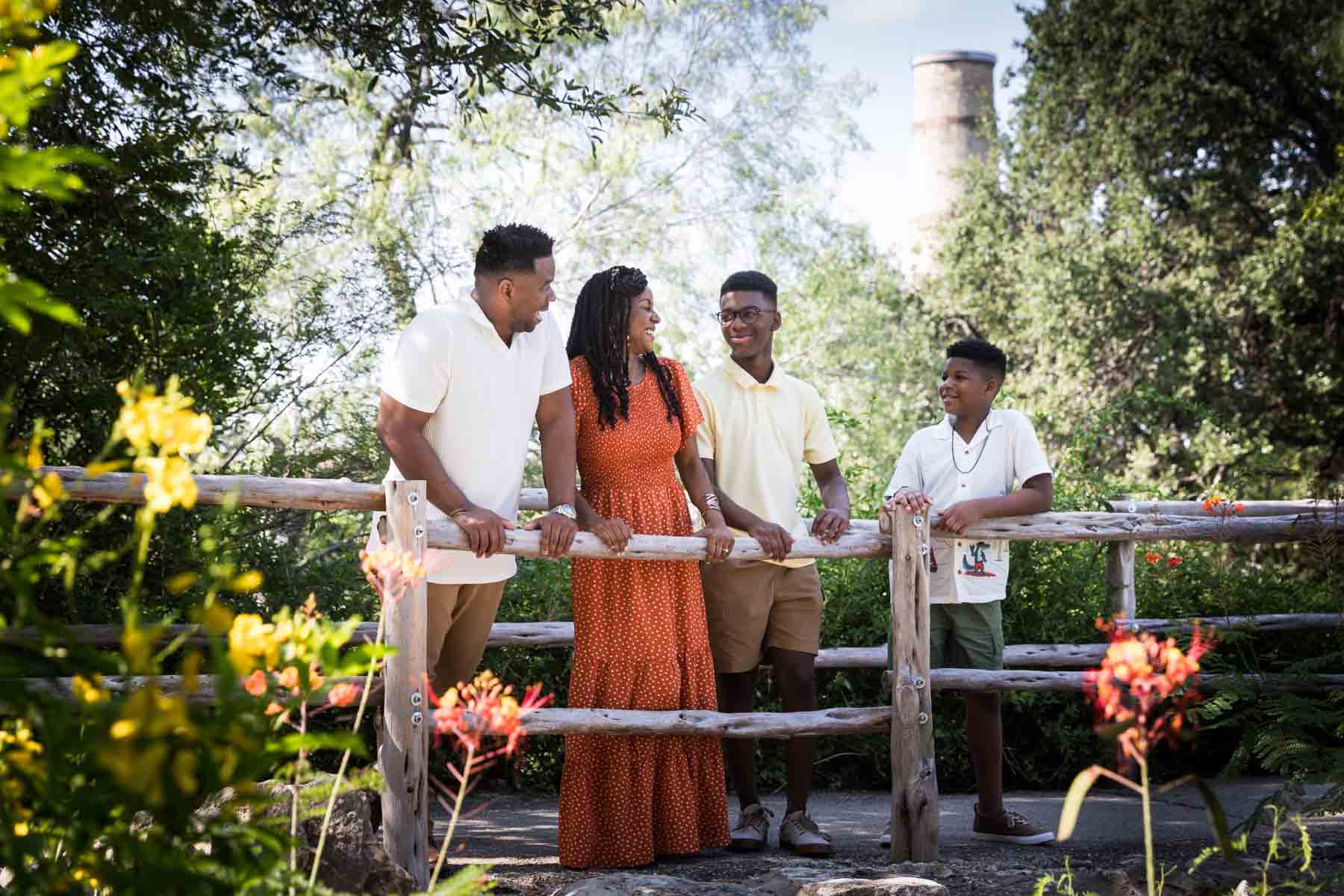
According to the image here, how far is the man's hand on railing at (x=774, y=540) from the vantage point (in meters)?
4.62

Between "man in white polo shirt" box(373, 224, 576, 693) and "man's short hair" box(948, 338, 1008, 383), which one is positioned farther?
"man's short hair" box(948, 338, 1008, 383)

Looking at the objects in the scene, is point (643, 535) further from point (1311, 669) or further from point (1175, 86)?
point (1175, 86)

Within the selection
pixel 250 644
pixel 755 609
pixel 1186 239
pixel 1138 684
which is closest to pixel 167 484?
pixel 250 644

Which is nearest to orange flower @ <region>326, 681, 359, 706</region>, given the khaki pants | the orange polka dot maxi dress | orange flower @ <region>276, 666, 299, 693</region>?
orange flower @ <region>276, 666, 299, 693</region>

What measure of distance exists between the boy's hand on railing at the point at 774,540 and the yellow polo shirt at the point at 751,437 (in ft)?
0.77

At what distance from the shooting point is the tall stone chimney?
26.4 metres

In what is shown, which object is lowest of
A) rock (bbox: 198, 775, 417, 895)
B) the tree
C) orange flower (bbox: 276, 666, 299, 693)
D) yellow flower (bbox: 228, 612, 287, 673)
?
rock (bbox: 198, 775, 417, 895)

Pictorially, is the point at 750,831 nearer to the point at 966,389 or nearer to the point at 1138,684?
the point at 966,389

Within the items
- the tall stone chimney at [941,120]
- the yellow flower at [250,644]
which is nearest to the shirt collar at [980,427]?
the yellow flower at [250,644]

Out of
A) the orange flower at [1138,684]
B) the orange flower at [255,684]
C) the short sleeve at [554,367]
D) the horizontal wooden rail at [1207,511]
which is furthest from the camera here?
the horizontal wooden rail at [1207,511]

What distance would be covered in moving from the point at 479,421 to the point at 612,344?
643mm

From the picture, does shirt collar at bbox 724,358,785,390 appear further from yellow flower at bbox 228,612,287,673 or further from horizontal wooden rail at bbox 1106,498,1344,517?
yellow flower at bbox 228,612,287,673

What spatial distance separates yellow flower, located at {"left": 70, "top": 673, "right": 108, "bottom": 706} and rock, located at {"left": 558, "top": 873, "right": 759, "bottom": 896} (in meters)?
2.40

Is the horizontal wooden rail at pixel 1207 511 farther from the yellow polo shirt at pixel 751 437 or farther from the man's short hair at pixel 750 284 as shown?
the man's short hair at pixel 750 284
